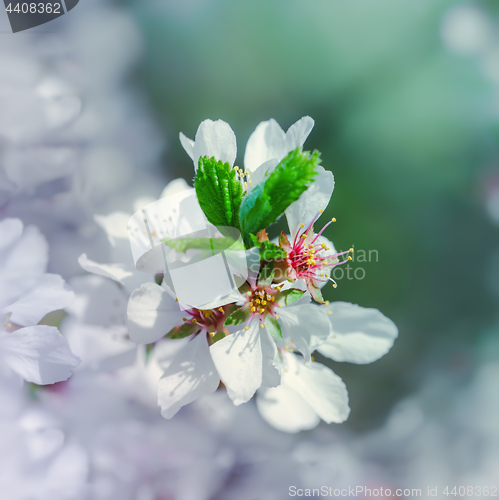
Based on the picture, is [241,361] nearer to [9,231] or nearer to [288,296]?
[288,296]

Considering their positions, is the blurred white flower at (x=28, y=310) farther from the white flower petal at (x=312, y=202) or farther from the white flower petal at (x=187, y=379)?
the white flower petal at (x=312, y=202)

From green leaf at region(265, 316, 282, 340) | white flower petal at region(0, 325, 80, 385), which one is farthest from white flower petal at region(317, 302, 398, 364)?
white flower petal at region(0, 325, 80, 385)

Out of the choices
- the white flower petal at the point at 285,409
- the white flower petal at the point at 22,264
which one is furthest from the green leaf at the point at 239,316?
the white flower petal at the point at 22,264

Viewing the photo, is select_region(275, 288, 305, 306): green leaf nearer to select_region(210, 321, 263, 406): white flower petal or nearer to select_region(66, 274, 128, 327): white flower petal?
select_region(210, 321, 263, 406): white flower petal

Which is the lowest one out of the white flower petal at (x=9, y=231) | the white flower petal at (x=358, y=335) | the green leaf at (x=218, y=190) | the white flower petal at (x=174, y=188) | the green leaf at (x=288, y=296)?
the white flower petal at (x=358, y=335)

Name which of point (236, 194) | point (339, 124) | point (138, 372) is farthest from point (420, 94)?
point (138, 372)

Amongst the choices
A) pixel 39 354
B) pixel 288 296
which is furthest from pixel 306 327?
pixel 39 354
